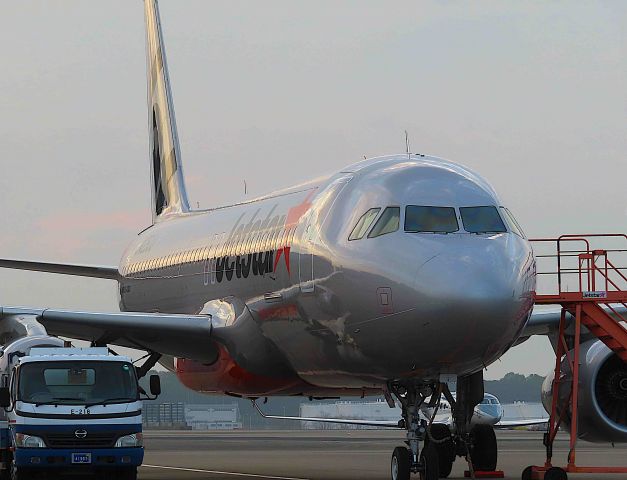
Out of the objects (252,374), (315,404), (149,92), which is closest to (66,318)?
(252,374)

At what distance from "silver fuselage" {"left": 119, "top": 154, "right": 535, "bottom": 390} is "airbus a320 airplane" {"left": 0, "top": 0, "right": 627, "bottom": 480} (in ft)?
0.08

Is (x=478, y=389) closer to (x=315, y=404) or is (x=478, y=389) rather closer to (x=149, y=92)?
(x=149, y=92)

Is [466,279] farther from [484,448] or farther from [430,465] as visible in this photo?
[484,448]

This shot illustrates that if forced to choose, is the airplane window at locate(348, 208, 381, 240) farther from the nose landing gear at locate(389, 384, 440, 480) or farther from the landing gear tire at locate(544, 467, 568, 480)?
the landing gear tire at locate(544, 467, 568, 480)

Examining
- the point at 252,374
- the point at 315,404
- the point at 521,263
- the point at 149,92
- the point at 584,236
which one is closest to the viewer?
the point at 521,263

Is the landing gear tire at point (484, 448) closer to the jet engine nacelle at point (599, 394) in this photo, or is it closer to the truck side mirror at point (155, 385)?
the jet engine nacelle at point (599, 394)

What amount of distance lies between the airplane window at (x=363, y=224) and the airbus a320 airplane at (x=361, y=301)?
2 centimetres

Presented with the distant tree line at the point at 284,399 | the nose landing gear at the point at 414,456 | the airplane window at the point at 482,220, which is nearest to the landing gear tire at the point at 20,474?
the nose landing gear at the point at 414,456

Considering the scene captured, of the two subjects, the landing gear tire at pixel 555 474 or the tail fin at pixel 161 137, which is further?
the tail fin at pixel 161 137

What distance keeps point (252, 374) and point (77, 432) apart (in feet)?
14.6

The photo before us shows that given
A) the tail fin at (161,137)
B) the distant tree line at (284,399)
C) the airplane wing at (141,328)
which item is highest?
the tail fin at (161,137)

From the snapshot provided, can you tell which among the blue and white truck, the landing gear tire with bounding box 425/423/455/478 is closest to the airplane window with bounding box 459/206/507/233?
the landing gear tire with bounding box 425/423/455/478

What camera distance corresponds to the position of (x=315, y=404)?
11500cm

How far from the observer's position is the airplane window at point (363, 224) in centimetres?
1870
